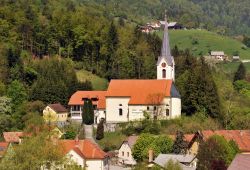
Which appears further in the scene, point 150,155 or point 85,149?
point 150,155

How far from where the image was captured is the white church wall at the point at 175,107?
3167 inches

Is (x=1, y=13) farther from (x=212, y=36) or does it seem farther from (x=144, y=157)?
(x=212, y=36)

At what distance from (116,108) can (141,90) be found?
3.78m

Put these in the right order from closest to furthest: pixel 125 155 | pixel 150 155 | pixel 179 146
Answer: pixel 150 155, pixel 179 146, pixel 125 155

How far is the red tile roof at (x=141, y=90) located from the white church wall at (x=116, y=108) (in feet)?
2.00

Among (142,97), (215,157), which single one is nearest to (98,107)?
(142,97)

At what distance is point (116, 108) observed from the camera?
271 ft

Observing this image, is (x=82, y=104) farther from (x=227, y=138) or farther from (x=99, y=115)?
(x=227, y=138)

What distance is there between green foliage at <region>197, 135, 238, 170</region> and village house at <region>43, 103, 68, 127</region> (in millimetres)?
29788

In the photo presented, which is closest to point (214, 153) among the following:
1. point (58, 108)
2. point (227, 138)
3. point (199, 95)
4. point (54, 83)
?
point (227, 138)

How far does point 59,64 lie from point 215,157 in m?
48.0

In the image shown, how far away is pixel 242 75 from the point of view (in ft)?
376

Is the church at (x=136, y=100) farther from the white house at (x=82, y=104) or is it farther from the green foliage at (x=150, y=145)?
the green foliage at (x=150, y=145)

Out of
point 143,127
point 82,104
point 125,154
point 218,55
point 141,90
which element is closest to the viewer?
point 125,154
